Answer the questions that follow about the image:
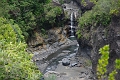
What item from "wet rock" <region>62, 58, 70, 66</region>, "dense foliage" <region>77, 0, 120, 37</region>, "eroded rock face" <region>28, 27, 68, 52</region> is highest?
"dense foliage" <region>77, 0, 120, 37</region>

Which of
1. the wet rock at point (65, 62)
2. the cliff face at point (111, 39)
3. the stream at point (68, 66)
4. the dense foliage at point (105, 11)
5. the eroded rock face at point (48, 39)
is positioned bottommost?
the stream at point (68, 66)

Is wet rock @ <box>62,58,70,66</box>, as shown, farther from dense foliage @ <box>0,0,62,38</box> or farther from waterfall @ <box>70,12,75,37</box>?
waterfall @ <box>70,12,75,37</box>

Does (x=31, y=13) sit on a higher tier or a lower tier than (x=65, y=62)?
higher

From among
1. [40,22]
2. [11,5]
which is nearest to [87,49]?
[40,22]

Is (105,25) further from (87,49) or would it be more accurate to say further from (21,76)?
(21,76)

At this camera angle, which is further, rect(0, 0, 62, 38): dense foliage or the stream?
rect(0, 0, 62, 38): dense foliage

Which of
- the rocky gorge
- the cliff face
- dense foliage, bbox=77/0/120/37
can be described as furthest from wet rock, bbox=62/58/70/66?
dense foliage, bbox=77/0/120/37

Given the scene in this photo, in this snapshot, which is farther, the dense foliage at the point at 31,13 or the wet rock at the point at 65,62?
the dense foliage at the point at 31,13

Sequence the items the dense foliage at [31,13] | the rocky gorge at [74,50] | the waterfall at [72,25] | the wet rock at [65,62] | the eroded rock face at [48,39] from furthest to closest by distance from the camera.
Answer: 1. the waterfall at [72,25]
2. the eroded rock face at [48,39]
3. the dense foliage at [31,13]
4. the wet rock at [65,62]
5. the rocky gorge at [74,50]

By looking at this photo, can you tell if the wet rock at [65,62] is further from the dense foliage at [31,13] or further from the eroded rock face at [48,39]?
the dense foliage at [31,13]

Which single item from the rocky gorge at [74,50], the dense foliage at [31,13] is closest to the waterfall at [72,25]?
the rocky gorge at [74,50]

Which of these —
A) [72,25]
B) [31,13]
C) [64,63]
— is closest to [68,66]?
[64,63]

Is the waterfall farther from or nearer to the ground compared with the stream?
farther from the ground

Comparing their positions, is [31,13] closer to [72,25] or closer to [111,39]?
[72,25]
